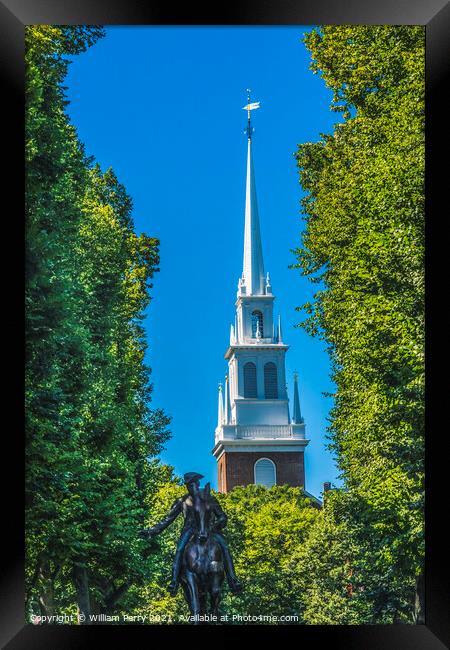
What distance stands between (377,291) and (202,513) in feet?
23.6

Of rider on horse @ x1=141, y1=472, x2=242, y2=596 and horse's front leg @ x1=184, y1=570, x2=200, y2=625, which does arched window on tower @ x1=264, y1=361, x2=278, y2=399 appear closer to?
rider on horse @ x1=141, y1=472, x2=242, y2=596

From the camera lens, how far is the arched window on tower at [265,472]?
41156mm

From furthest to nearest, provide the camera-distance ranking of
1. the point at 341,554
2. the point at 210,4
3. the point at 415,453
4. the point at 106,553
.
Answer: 1. the point at 341,554
2. the point at 106,553
3. the point at 415,453
4. the point at 210,4

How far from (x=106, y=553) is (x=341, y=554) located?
6195mm

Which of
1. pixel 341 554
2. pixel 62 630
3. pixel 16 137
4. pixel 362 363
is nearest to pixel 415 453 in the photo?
pixel 362 363

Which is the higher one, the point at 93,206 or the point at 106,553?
the point at 93,206

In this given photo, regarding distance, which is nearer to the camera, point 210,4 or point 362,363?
point 210,4

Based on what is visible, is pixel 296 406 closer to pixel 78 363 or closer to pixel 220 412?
pixel 220 412

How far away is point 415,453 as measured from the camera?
32.8 meters

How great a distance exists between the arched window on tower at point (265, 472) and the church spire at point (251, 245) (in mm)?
5945

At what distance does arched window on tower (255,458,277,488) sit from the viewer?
4116cm

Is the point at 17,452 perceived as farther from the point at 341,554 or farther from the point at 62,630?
the point at 341,554

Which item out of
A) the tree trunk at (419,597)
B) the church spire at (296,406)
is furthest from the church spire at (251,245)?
the tree trunk at (419,597)

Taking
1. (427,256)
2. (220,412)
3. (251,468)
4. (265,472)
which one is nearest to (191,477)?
(427,256)
